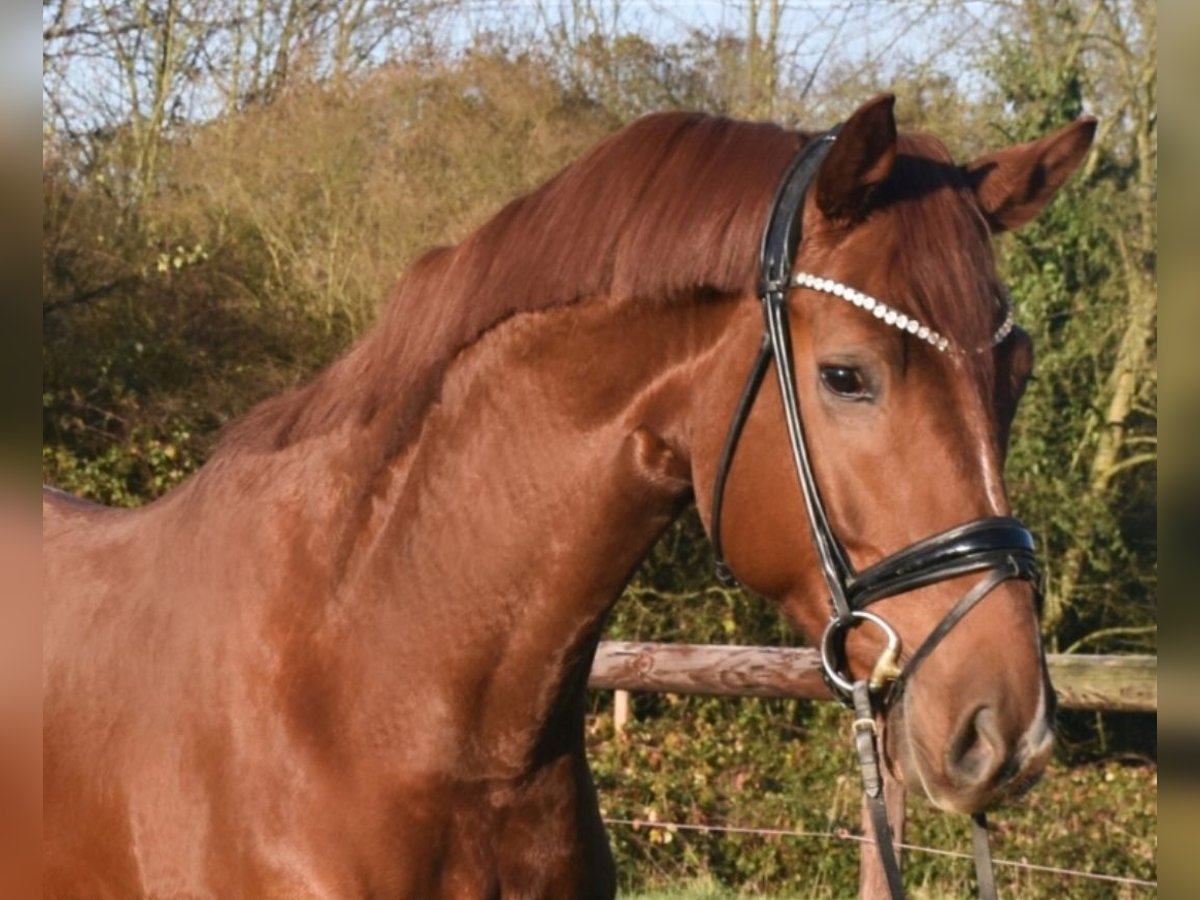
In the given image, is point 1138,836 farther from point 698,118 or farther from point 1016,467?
point 698,118

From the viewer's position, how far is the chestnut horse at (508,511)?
2246 millimetres

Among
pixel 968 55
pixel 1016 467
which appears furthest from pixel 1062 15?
pixel 1016 467

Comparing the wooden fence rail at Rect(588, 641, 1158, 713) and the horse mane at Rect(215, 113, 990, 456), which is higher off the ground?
the horse mane at Rect(215, 113, 990, 456)

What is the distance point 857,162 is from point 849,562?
0.60 meters

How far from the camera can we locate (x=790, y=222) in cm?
231

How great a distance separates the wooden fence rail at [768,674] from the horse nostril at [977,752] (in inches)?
147

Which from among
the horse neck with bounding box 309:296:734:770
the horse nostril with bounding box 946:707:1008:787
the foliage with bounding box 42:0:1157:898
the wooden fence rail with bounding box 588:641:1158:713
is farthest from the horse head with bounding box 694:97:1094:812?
the foliage with bounding box 42:0:1157:898

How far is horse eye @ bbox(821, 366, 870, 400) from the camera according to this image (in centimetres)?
220

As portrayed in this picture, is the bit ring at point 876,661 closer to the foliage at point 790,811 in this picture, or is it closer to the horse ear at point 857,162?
the horse ear at point 857,162

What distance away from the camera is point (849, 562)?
2.20m

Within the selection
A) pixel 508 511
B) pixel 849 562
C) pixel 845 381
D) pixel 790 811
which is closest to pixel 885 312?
pixel 845 381

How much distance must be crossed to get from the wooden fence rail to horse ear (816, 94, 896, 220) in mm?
3652

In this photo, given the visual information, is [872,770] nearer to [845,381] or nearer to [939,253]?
[845,381]

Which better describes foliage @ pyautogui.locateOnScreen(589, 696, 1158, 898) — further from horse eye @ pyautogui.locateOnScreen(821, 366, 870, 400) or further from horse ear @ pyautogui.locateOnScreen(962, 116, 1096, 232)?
horse eye @ pyautogui.locateOnScreen(821, 366, 870, 400)
